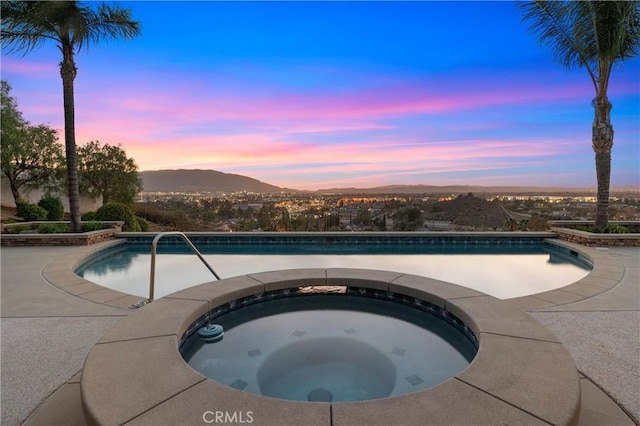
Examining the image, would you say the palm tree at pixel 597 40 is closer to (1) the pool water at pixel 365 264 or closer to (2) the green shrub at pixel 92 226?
(1) the pool water at pixel 365 264

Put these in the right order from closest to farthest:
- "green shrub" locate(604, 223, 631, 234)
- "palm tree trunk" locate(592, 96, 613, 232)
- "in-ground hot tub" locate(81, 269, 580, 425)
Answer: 1. "in-ground hot tub" locate(81, 269, 580, 425)
2. "palm tree trunk" locate(592, 96, 613, 232)
3. "green shrub" locate(604, 223, 631, 234)

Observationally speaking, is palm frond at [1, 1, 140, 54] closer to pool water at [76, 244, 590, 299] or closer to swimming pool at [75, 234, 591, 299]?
swimming pool at [75, 234, 591, 299]

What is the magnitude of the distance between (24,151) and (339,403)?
22492 mm

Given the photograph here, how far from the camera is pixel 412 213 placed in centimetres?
1430

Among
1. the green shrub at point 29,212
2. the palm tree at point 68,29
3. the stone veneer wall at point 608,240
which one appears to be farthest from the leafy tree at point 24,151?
the stone veneer wall at point 608,240

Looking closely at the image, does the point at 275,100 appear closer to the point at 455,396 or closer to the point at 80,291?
the point at 80,291

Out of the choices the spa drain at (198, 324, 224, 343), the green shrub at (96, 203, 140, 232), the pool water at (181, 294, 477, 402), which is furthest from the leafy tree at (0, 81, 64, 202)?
the pool water at (181, 294, 477, 402)

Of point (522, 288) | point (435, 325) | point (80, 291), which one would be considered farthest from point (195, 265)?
point (522, 288)

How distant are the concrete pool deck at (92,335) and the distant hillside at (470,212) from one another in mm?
6303

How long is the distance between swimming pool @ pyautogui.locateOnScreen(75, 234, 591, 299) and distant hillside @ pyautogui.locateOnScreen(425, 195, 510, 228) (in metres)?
2.37

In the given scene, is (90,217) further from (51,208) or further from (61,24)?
(61,24)

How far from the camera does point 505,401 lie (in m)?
2.01

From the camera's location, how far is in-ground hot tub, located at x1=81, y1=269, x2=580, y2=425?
1877 mm

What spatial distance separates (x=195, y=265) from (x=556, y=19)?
496 inches
